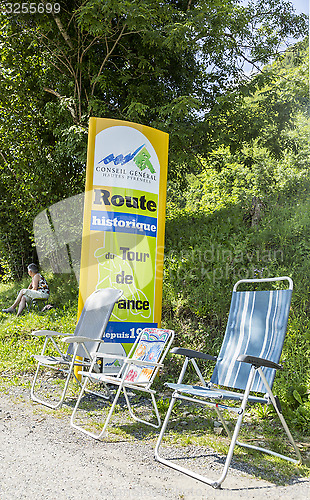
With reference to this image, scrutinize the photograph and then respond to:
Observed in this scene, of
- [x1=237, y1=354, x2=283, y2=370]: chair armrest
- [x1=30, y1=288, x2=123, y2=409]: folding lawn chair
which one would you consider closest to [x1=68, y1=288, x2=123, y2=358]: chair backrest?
[x1=30, y1=288, x2=123, y2=409]: folding lawn chair

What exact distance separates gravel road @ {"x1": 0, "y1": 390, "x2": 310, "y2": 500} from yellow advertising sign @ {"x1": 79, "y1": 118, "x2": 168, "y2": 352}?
185 cm

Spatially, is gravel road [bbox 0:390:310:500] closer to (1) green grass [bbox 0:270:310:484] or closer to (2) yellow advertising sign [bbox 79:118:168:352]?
(1) green grass [bbox 0:270:310:484]

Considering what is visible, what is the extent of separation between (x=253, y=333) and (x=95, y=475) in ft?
5.24

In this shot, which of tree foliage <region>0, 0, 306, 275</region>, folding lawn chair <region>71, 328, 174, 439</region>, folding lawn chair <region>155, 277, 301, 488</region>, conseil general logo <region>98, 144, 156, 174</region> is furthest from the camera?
tree foliage <region>0, 0, 306, 275</region>

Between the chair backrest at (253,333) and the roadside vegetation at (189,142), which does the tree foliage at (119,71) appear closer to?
the roadside vegetation at (189,142)

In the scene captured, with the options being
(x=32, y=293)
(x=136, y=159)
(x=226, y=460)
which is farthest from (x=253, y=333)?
(x=32, y=293)

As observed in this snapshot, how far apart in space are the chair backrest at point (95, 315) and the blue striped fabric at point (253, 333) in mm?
1216

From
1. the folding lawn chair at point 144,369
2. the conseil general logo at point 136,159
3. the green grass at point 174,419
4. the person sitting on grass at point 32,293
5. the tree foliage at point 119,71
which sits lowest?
the green grass at point 174,419

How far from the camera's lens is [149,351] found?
4195mm

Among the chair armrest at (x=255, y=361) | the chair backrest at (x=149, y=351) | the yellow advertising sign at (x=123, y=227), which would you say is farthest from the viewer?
the yellow advertising sign at (x=123, y=227)

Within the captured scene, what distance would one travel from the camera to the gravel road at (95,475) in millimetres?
2459

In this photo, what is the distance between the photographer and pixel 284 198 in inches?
321

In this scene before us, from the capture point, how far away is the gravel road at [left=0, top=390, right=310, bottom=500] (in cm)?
246

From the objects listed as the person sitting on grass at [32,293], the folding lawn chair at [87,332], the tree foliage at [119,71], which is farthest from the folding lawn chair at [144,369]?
the person sitting on grass at [32,293]
